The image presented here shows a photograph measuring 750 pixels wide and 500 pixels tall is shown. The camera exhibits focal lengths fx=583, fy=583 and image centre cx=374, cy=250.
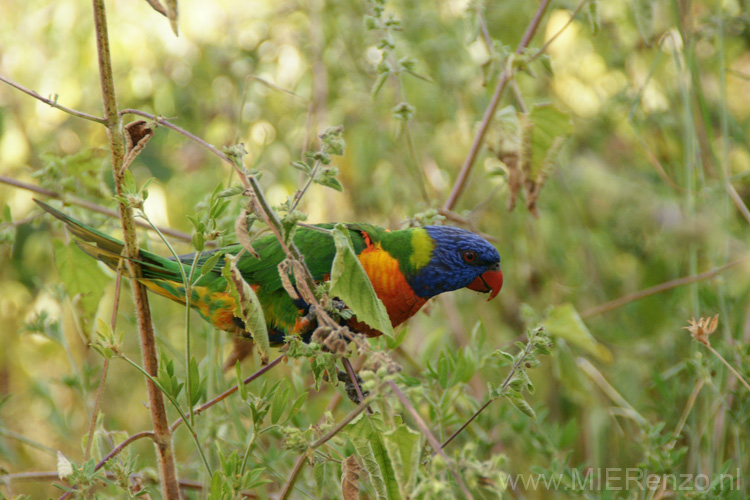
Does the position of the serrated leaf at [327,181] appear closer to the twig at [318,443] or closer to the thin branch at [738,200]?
the twig at [318,443]

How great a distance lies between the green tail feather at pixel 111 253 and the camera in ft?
3.83

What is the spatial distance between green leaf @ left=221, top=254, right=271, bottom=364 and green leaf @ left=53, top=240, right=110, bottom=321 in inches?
21.9

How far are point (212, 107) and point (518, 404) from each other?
90.1 inches

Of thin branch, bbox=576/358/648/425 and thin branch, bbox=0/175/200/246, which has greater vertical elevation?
thin branch, bbox=0/175/200/246

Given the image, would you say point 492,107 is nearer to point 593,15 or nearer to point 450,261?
point 593,15

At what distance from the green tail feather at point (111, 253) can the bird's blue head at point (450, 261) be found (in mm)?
593

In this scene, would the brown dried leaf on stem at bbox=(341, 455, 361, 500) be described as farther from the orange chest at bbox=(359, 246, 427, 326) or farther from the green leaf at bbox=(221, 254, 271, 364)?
the orange chest at bbox=(359, 246, 427, 326)

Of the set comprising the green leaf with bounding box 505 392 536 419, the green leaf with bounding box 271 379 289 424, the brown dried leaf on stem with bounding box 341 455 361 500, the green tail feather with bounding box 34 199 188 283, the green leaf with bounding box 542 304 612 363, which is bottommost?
the green leaf with bounding box 542 304 612 363

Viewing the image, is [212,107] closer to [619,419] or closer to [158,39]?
[158,39]

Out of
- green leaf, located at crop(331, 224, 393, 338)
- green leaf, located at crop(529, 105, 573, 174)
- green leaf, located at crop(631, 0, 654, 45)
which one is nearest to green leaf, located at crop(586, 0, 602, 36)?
green leaf, located at crop(529, 105, 573, 174)

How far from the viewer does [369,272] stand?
1477 mm

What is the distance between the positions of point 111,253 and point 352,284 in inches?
24.5

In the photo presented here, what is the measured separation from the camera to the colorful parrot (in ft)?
4.45

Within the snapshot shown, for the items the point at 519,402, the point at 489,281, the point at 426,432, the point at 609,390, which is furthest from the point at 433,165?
the point at 426,432
